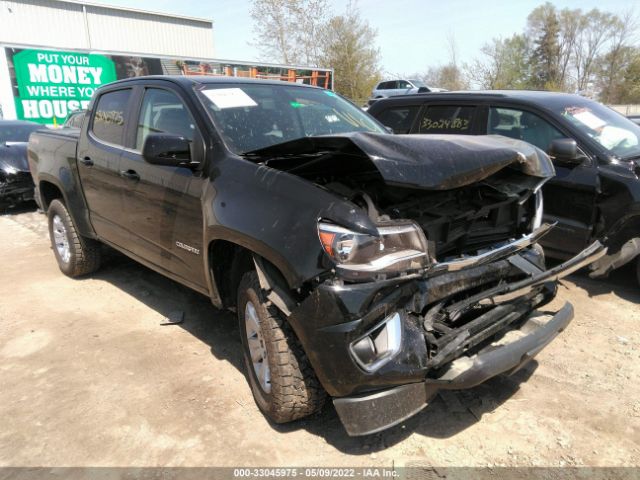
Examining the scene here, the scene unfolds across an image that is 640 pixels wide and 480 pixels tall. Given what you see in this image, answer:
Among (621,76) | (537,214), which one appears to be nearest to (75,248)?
(537,214)

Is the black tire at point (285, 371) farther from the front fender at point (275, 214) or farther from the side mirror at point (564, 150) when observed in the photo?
the side mirror at point (564, 150)

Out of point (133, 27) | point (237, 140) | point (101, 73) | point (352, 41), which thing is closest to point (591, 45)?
point (352, 41)

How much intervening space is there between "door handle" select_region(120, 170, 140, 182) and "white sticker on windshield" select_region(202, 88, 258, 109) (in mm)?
847

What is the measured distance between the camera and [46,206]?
17.9 ft

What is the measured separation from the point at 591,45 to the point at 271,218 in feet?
160

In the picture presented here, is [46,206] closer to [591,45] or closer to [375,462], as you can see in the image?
[375,462]

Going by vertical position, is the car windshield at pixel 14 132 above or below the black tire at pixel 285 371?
above

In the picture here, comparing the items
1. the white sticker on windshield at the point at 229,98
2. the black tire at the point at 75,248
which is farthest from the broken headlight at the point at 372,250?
the black tire at the point at 75,248

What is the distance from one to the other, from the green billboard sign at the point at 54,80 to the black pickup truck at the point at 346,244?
1415 centimetres

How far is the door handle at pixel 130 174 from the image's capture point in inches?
143

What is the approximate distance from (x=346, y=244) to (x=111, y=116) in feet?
9.92

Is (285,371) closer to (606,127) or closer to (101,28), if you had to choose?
(606,127)

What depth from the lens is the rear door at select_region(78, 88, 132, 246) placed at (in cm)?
399

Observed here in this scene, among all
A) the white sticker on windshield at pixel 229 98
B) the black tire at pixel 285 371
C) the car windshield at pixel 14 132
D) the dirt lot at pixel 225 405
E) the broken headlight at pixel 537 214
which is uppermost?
the white sticker on windshield at pixel 229 98
